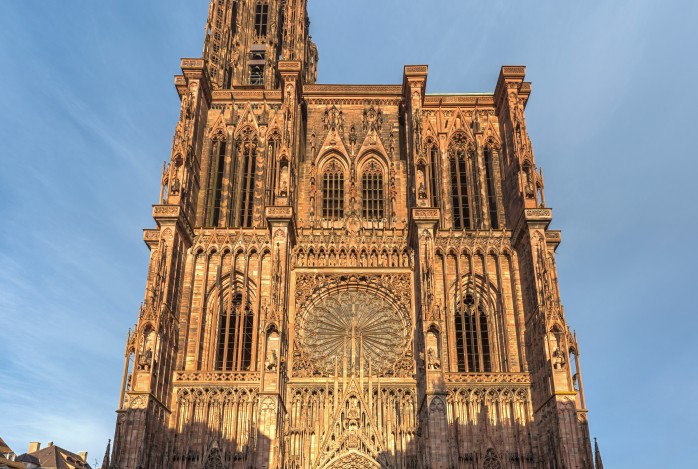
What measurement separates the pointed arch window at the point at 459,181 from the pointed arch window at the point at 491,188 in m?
1.07

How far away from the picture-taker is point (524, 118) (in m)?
33.1

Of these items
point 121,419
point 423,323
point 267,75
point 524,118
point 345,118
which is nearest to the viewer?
point 121,419

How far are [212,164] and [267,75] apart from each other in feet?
26.6

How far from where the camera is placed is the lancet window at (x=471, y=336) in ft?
95.3

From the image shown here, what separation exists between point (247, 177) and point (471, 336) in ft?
45.9

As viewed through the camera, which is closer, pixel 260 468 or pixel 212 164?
pixel 260 468

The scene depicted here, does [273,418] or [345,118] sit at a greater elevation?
[345,118]

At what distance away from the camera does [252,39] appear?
4138 cm

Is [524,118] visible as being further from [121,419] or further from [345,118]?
[121,419]

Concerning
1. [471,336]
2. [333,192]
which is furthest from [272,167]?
[471,336]

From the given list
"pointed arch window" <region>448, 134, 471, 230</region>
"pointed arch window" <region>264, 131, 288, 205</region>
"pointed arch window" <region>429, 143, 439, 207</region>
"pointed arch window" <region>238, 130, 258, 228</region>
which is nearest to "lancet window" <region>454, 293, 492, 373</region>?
"pointed arch window" <region>448, 134, 471, 230</region>

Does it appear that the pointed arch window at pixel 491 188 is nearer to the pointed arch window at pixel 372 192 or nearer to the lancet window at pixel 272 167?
the pointed arch window at pixel 372 192

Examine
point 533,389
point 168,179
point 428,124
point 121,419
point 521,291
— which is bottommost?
point 121,419

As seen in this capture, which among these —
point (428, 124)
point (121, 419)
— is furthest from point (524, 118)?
point (121, 419)
